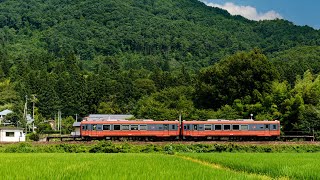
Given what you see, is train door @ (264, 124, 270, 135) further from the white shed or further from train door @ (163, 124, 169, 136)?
the white shed

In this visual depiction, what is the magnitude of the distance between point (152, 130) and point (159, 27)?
139 metres

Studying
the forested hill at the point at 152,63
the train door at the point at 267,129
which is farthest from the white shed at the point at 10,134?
the train door at the point at 267,129

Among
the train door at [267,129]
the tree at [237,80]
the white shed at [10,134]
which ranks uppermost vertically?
the tree at [237,80]

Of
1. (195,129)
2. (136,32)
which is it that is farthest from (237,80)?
(136,32)

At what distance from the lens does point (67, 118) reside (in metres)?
81.2

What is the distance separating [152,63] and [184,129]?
101896 mm

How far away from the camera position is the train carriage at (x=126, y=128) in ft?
135

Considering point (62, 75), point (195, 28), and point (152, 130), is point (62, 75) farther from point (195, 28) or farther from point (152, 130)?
point (195, 28)

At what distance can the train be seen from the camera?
40438mm

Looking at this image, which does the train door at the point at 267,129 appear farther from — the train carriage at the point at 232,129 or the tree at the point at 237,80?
the tree at the point at 237,80

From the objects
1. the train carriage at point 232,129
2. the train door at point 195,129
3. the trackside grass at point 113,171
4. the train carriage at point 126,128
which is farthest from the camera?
the train carriage at point 126,128

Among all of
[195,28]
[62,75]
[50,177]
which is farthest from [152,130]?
[195,28]

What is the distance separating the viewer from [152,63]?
142m

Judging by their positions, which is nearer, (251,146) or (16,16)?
(251,146)
